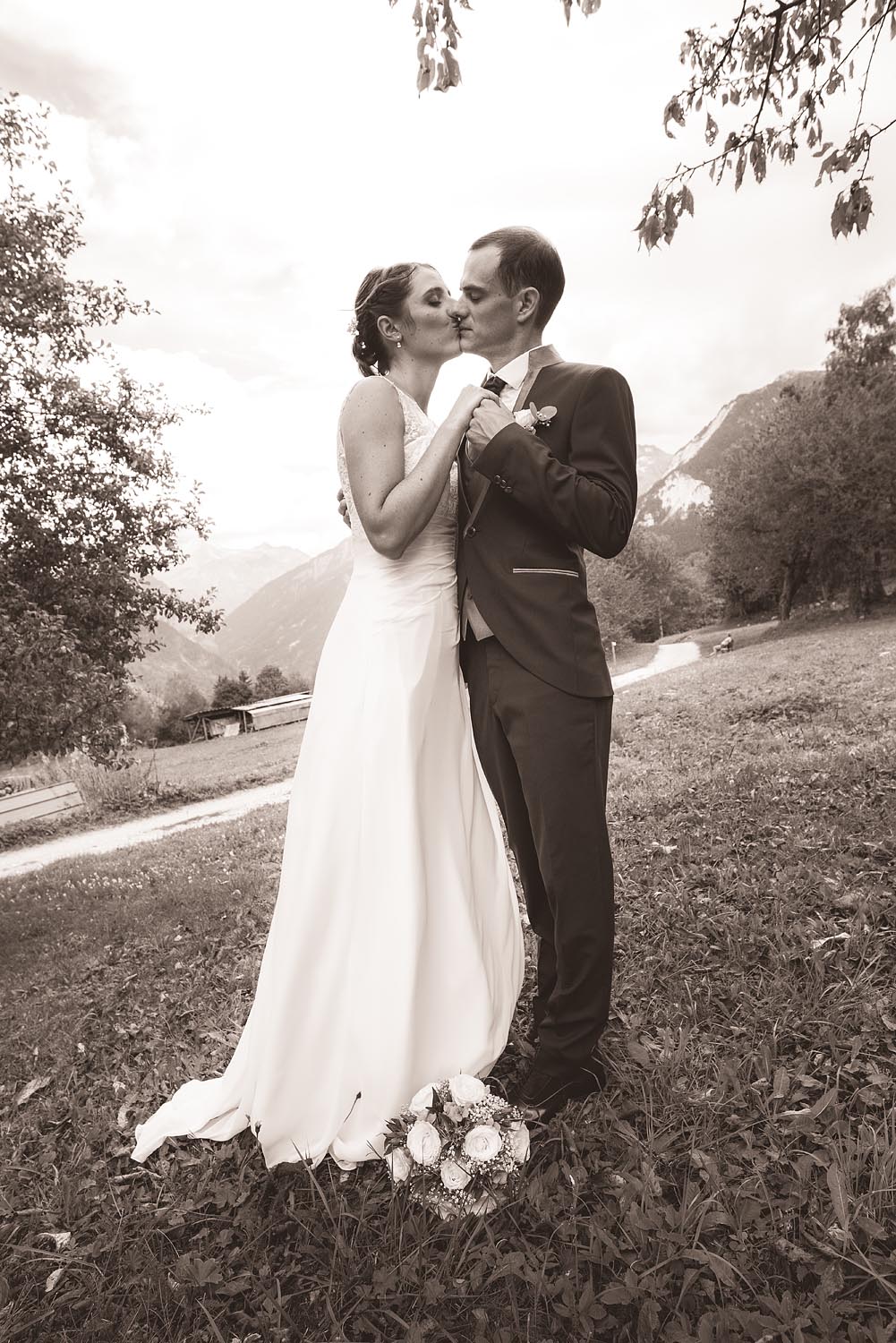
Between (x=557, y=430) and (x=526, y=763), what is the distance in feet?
4.07

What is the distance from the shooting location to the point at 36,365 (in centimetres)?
935

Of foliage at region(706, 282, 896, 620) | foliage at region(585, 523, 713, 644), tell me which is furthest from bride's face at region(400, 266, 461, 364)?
foliage at region(585, 523, 713, 644)

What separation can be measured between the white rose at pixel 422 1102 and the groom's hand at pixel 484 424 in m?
2.28

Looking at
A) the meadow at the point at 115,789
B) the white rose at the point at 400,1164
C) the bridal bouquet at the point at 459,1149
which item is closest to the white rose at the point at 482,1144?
the bridal bouquet at the point at 459,1149

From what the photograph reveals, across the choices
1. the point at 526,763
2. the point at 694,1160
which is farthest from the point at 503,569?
the point at 694,1160

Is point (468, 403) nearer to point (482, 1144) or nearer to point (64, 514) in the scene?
point (482, 1144)

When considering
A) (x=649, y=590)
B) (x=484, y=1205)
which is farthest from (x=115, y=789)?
(x=649, y=590)

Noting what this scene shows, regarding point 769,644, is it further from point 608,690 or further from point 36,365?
point 608,690

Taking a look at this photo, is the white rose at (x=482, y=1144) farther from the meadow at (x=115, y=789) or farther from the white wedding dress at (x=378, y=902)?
the meadow at (x=115, y=789)

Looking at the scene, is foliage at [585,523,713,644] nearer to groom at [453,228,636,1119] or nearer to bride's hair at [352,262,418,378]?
bride's hair at [352,262,418,378]

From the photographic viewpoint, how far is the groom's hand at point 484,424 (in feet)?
8.86

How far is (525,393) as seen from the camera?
295 centimetres

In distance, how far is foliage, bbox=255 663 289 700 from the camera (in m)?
93.9

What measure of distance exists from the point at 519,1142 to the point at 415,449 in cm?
261
